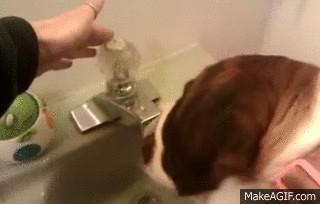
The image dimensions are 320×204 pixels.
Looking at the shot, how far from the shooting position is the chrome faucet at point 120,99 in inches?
23.0

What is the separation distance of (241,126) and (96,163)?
25cm

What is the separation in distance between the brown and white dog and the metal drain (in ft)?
0.59

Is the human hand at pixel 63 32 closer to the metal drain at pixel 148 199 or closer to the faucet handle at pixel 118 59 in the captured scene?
the faucet handle at pixel 118 59

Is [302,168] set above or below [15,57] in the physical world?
below

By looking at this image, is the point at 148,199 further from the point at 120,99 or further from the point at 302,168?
the point at 302,168

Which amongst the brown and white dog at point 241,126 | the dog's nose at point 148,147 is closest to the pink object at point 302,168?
the brown and white dog at point 241,126

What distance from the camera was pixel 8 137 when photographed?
0.55 metres

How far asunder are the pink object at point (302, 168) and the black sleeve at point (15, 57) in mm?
273

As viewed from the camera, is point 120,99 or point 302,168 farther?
point 120,99

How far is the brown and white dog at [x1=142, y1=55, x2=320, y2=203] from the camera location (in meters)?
0.48

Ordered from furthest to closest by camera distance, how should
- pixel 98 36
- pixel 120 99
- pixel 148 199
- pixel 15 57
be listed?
1. pixel 148 199
2. pixel 120 99
3. pixel 98 36
4. pixel 15 57

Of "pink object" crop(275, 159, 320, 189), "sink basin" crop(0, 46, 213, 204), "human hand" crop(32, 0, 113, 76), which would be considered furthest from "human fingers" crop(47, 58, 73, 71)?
"pink object" crop(275, 159, 320, 189)

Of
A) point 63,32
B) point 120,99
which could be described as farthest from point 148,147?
point 63,32

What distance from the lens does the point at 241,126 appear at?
48cm
